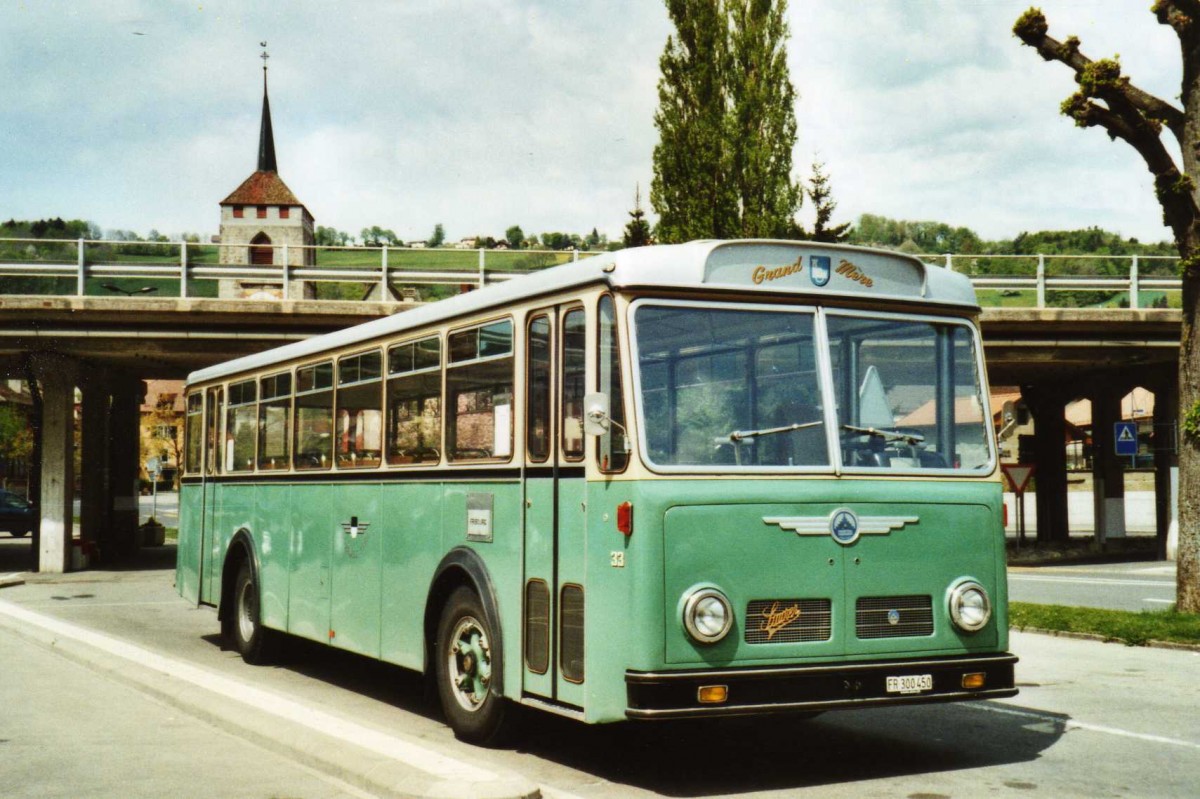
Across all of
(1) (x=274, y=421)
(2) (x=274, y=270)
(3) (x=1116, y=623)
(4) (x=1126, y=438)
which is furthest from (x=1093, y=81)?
(4) (x=1126, y=438)

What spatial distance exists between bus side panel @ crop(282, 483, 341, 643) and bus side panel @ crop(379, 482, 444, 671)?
1.30 meters

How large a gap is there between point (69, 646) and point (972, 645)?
1022cm

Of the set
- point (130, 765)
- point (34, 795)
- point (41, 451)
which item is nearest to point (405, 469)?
point (130, 765)

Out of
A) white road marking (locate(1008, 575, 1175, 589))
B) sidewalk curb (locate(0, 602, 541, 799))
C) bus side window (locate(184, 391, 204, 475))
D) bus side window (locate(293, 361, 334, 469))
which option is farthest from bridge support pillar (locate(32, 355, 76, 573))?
bus side window (locate(293, 361, 334, 469))

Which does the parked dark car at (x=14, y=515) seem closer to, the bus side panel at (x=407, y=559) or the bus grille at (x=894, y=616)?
the bus side panel at (x=407, y=559)

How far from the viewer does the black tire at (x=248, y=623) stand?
1350cm

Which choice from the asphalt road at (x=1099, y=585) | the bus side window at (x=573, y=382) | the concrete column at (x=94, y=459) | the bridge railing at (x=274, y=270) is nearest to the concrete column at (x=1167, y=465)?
the asphalt road at (x=1099, y=585)

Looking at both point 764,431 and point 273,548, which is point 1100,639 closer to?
point 273,548

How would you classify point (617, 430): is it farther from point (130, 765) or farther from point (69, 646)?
point (69, 646)

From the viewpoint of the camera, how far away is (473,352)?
9102mm

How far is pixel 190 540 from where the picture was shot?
52.5 ft

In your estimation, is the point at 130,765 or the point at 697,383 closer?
the point at 697,383

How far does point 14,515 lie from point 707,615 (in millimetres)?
54277

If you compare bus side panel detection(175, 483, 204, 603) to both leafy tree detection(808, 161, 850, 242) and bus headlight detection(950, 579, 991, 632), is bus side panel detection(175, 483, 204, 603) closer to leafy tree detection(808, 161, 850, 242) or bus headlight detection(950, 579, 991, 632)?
bus headlight detection(950, 579, 991, 632)
